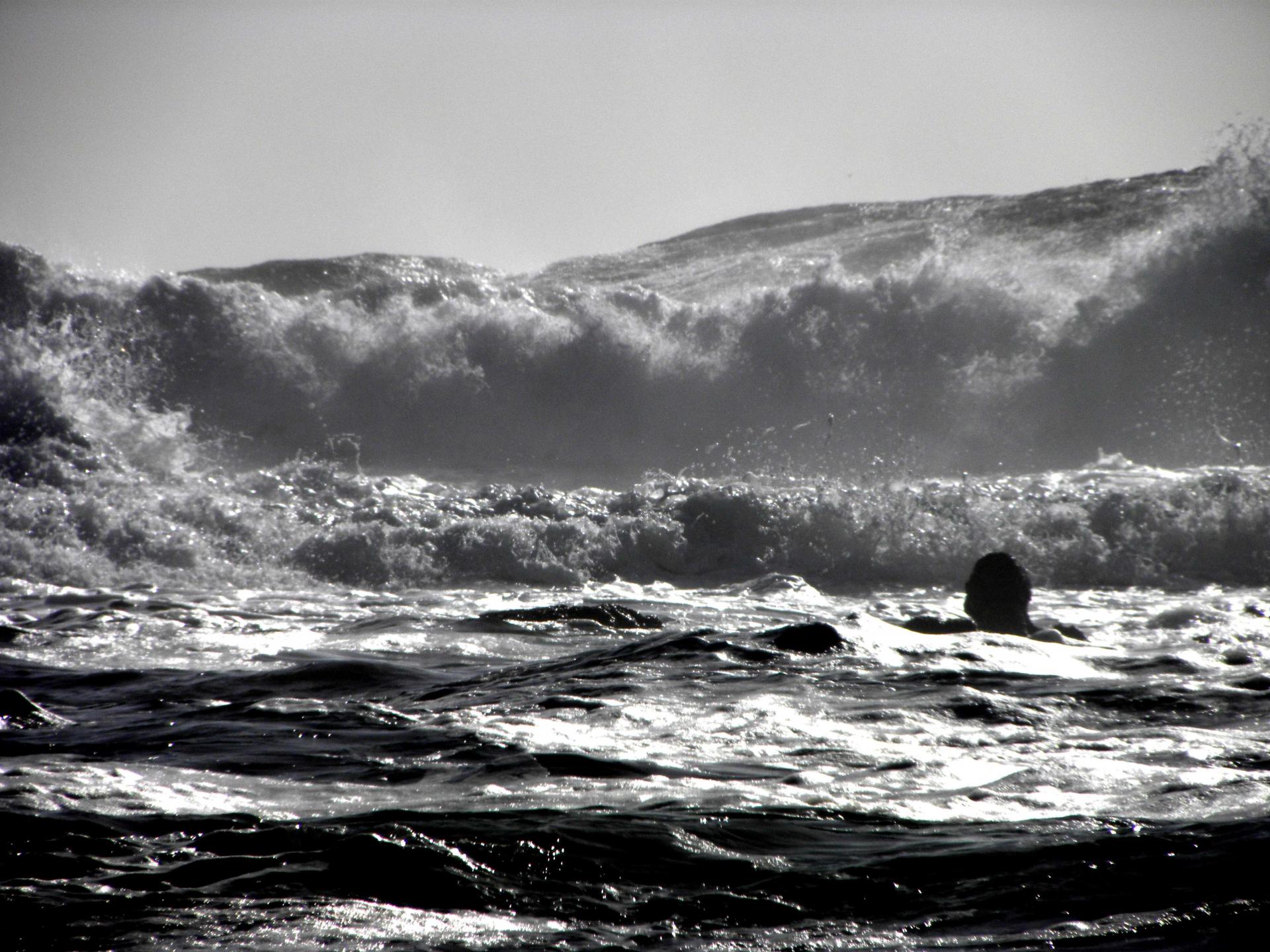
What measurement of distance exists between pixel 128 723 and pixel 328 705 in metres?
0.57

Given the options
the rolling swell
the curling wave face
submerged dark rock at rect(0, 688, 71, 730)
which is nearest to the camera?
the rolling swell

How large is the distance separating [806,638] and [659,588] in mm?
3785

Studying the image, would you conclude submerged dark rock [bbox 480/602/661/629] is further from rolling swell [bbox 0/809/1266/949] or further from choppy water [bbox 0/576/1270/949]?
rolling swell [bbox 0/809/1266/949]

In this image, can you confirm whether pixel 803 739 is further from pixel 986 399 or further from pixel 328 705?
pixel 986 399

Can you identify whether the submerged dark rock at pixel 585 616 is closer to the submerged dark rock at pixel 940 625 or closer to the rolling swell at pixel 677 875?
the submerged dark rock at pixel 940 625

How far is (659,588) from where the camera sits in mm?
8367

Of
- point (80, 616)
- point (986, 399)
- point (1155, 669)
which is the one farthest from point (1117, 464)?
point (80, 616)

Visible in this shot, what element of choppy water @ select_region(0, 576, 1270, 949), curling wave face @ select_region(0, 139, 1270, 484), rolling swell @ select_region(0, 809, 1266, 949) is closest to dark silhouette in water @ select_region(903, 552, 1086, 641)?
choppy water @ select_region(0, 576, 1270, 949)

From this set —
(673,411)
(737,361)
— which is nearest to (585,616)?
(673,411)

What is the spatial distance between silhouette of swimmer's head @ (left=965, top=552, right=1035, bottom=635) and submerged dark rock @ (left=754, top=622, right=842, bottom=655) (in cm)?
100

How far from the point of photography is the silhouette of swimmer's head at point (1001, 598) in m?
5.32

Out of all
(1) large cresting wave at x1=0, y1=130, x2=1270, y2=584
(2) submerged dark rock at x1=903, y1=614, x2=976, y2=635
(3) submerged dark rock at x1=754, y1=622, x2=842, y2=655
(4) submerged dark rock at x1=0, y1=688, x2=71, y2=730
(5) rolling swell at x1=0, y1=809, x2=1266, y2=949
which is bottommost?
(2) submerged dark rock at x1=903, y1=614, x2=976, y2=635

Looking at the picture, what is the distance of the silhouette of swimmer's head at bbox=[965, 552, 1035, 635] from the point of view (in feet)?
17.5

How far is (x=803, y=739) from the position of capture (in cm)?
321
